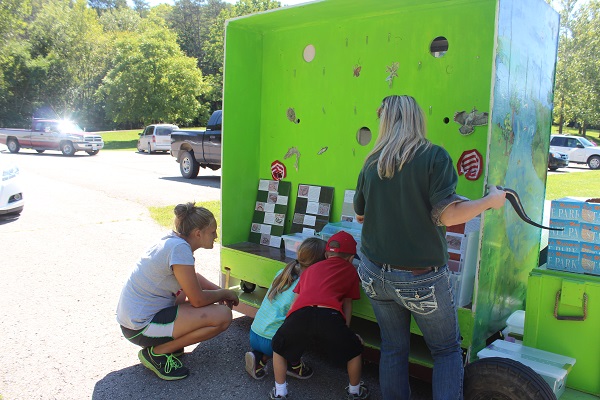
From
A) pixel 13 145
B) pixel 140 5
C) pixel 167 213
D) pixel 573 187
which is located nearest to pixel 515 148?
pixel 167 213

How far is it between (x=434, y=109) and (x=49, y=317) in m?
3.86

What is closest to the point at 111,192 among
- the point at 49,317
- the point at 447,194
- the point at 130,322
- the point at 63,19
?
the point at 49,317

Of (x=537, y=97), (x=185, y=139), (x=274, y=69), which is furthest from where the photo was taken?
(x=185, y=139)

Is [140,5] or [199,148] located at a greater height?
[140,5]

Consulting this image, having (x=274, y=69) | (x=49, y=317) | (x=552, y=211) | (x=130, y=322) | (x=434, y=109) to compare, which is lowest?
(x=49, y=317)

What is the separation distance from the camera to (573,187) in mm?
15469

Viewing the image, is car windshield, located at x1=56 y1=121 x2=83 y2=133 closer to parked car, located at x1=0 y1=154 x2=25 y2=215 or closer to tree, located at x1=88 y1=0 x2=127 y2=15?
parked car, located at x1=0 y1=154 x2=25 y2=215

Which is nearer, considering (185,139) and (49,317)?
(49,317)

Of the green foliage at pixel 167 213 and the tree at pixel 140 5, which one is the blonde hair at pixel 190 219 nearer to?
the green foliage at pixel 167 213

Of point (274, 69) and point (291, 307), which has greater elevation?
point (274, 69)

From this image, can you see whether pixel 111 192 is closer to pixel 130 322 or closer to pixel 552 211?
pixel 130 322

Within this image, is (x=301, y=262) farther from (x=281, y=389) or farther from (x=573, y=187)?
(x=573, y=187)

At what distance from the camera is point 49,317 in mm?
4598

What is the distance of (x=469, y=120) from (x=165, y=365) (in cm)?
289
